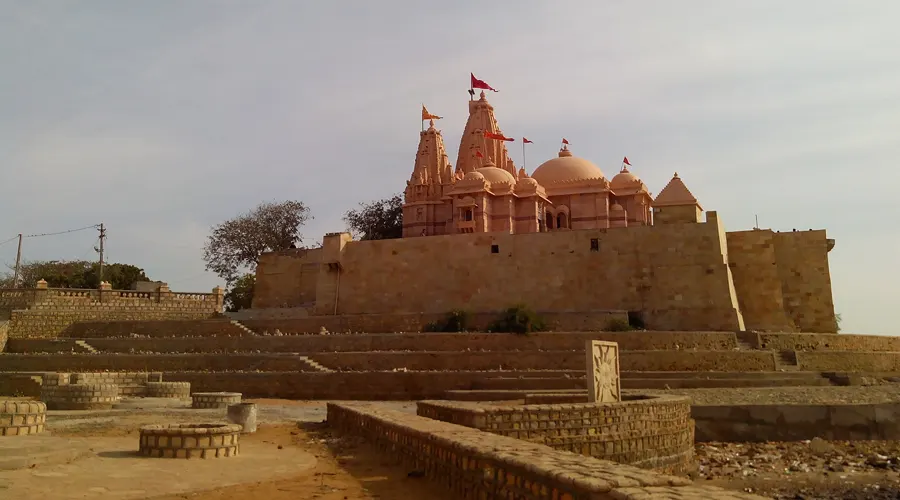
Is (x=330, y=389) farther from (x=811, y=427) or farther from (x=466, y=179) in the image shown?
(x=466, y=179)

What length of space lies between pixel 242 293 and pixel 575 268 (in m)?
20.5

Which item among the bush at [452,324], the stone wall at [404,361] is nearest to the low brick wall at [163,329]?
the stone wall at [404,361]

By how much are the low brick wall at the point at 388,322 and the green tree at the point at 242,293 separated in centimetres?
1280

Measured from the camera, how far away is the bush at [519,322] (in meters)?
20.1

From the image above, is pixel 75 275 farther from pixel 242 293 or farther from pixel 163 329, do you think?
pixel 163 329

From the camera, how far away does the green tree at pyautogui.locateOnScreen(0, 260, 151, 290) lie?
1508 inches

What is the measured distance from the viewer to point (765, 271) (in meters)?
22.6

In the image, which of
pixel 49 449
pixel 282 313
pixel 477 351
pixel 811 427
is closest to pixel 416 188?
pixel 282 313

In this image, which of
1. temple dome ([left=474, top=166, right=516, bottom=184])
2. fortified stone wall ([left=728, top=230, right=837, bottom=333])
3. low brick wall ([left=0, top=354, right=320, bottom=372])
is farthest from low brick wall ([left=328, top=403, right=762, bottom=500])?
temple dome ([left=474, top=166, right=516, bottom=184])

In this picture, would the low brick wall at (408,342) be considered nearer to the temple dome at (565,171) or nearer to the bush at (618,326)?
the bush at (618,326)

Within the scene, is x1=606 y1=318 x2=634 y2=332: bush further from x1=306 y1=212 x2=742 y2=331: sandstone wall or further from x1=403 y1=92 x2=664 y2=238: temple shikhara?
x1=403 y1=92 x2=664 y2=238: temple shikhara

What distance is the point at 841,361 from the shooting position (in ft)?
57.6

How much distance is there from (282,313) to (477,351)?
11.9m

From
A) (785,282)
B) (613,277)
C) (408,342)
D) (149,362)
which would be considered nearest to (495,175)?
(613,277)
